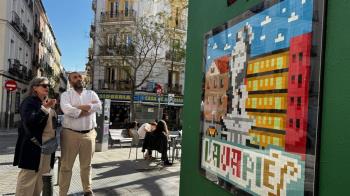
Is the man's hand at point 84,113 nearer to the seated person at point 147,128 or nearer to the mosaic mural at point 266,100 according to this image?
the mosaic mural at point 266,100

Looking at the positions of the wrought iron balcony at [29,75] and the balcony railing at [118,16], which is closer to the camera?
the balcony railing at [118,16]

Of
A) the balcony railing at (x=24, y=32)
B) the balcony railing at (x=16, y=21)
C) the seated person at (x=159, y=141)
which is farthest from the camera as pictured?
the balcony railing at (x=24, y=32)

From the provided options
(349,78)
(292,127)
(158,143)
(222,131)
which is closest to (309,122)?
(292,127)

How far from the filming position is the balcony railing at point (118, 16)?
36000 millimetres

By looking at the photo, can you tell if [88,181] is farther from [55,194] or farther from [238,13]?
[238,13]

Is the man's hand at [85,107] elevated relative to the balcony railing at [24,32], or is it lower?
lower

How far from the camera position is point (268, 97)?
2.11 metres

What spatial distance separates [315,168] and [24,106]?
13.2 feet

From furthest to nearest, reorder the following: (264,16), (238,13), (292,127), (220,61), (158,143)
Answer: (158,143) < (220,61) < (238,13) < (264,16) < (292,127)

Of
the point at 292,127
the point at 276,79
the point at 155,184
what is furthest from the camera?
the point at 155,184

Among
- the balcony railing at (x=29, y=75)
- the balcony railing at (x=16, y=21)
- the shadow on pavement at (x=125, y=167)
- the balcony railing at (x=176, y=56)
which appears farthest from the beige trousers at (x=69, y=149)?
the balcony railing at (x=29, y=75)

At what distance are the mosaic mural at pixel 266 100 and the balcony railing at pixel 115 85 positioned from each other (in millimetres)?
33611

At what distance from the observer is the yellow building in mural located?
1.98 meters

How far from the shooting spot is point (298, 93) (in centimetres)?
184
